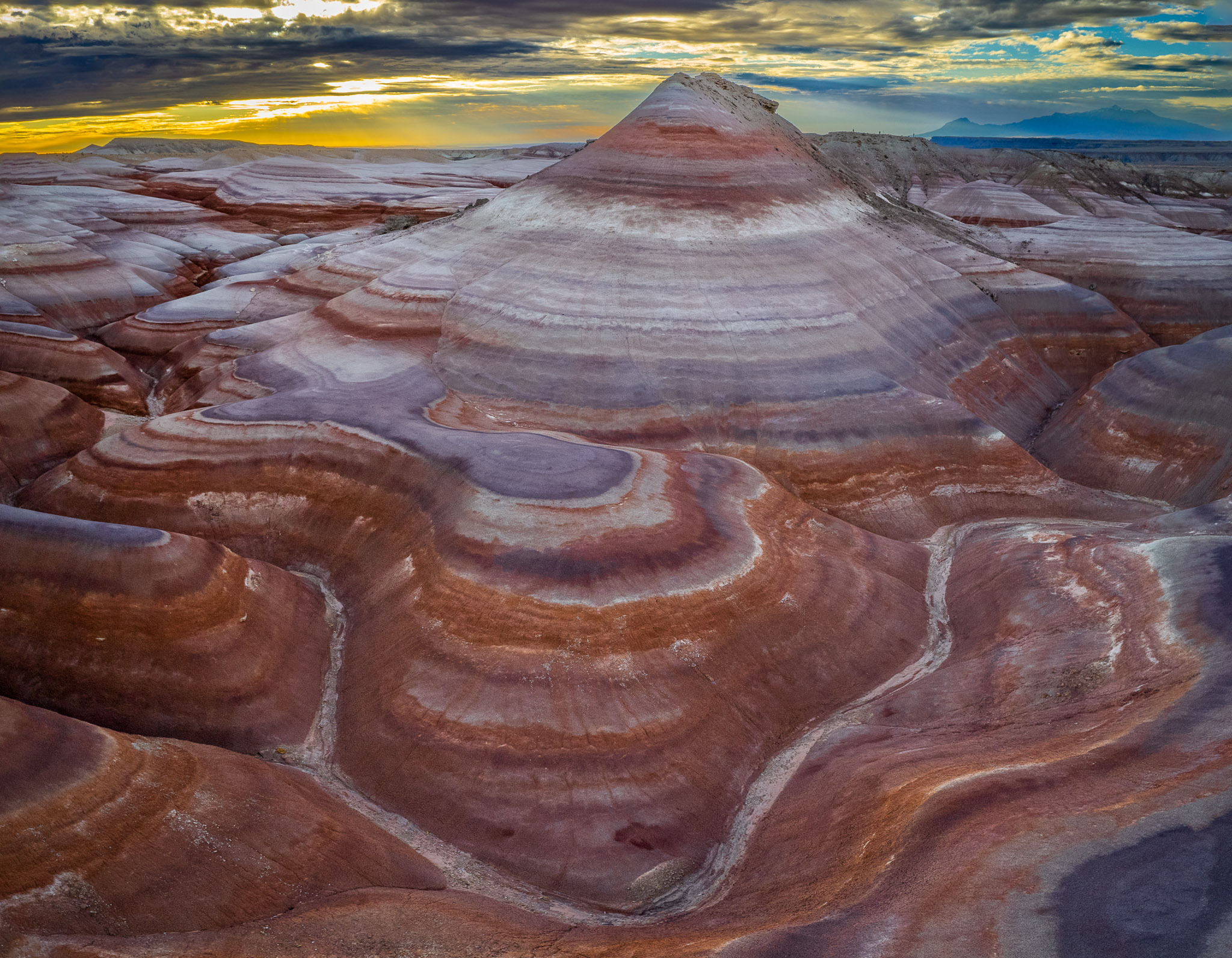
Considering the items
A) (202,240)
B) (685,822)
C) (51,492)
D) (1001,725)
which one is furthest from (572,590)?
(202,240)

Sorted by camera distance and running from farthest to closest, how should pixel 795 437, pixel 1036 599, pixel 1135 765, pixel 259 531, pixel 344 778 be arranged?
pixel 795 437 → pixel 259 531 → pixel 1036 599 → pixel 344 778 → pixel 1135 765

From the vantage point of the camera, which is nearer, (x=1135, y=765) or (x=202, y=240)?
(x=1135, y=765)

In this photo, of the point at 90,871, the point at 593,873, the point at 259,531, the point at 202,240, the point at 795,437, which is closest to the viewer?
the point at 90,871

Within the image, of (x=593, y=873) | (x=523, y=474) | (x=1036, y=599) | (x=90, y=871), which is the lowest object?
(x=593, y=873)

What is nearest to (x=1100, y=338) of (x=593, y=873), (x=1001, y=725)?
(x=1001, y=725)

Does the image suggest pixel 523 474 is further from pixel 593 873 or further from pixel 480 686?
pixel 593 873

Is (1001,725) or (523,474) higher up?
(523,474)

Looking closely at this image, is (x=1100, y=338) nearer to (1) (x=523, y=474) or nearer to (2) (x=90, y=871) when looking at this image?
(1) (x=523, y=474)
